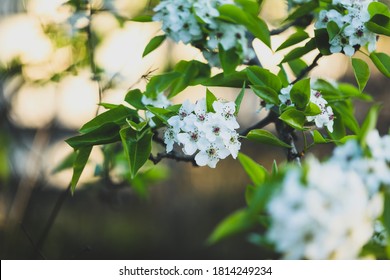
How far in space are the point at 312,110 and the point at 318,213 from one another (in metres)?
0.56

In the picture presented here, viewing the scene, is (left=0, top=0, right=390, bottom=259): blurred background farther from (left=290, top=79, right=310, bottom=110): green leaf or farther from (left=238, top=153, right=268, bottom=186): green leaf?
(left=238, top=153, right=268, bottom=186): green leaf

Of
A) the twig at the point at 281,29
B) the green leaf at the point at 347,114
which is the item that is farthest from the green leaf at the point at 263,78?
the twig at the point at 281,29

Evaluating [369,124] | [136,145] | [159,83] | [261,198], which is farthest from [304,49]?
[261,198]

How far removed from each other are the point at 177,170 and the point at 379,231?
3.61 m

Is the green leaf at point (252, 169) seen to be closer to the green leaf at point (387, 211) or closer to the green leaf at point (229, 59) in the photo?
the green leaf at point (387, 211)

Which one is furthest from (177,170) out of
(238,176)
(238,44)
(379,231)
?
(379,231)

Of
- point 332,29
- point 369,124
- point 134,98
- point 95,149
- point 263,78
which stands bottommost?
point 95,149

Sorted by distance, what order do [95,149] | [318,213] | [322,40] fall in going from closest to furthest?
[318,213], [322,40], [95,149]

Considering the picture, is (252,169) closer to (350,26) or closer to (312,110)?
(312,110)

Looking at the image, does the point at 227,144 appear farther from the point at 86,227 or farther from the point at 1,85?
the point at 86,227

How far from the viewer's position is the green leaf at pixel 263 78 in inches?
48.0

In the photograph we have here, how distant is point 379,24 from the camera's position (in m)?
1.23

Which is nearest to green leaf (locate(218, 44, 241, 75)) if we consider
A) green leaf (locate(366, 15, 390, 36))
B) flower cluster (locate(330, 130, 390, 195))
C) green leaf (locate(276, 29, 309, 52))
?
green leaf (locate(276, 29, 309, 52))

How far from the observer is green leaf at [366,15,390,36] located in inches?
46.9
